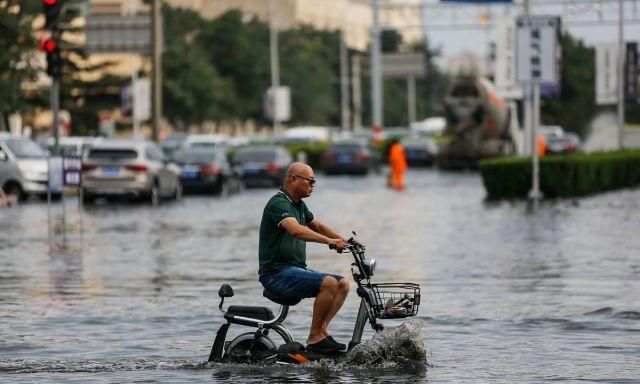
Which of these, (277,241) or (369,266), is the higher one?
(277,241)

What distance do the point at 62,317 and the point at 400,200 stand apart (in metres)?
27.3

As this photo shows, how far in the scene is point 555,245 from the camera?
82.4ft

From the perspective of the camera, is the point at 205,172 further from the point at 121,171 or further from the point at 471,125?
the point at 471,125

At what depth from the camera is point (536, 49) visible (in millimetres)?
40156

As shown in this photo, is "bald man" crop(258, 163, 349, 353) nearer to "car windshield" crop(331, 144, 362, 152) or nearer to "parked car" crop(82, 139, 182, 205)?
"parked car" crop(82, 139, 182, 205)

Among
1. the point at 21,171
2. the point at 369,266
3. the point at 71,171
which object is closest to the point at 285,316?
the point at 369,266

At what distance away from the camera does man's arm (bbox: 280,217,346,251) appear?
1099cm

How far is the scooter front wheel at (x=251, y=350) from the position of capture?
11.7 m

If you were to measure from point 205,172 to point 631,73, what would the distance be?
24995 mm

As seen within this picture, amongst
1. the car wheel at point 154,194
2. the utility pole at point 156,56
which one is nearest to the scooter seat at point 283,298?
the car wheel at point 154,194

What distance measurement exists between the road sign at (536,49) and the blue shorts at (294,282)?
29174mm

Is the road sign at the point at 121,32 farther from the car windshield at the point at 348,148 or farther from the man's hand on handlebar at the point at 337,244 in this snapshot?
the man's hand on handlebar at the point at 337,244

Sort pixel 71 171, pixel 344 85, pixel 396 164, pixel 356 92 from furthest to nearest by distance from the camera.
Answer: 1. pixel 356 92
2. pixel 344 85
3. pixel 396 164
4. pixel 71 171

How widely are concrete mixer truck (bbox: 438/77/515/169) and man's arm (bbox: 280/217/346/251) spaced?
6012 centimetres
